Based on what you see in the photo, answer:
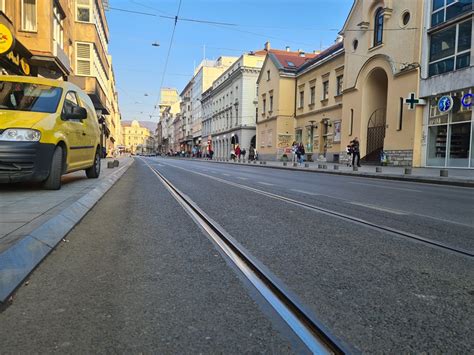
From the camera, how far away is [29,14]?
15.5 meters

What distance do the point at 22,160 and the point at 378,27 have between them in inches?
1037

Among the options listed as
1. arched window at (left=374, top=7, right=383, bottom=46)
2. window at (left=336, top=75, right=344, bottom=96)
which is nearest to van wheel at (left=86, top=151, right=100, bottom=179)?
arched window at (left=374, top=7, right=383, bottom=46)

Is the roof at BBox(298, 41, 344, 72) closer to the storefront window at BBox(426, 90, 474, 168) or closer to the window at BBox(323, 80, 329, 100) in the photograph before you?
the window at BBox(323, 80, 329, 100)

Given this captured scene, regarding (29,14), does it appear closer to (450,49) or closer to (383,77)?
(450,49)

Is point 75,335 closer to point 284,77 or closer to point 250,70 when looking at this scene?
point 284,77

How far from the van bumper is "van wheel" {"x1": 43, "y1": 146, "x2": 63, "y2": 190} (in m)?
0.28

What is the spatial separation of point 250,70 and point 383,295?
55.5 m

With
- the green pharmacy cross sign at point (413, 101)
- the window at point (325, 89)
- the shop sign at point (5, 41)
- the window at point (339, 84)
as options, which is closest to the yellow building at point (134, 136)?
the window at point (325, 89)

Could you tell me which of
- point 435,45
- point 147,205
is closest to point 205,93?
point 435,45

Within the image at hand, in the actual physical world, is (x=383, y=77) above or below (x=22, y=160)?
above

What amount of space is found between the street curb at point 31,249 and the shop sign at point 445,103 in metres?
20.4

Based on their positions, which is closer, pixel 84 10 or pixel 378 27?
pixel 378 27

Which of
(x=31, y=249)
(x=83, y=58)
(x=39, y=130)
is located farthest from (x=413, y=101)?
(x=31, y=249)

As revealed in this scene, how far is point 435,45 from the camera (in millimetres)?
22000
